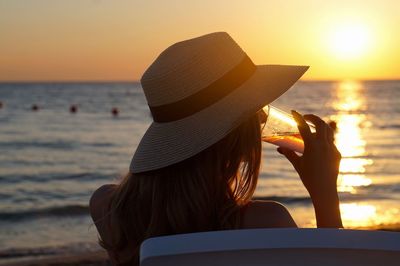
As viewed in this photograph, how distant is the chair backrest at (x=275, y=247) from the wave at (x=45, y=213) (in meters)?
9.58

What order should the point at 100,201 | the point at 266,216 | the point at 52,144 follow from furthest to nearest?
1. the point at 52,144
2. the point at 100,201
3. the point at 266,216

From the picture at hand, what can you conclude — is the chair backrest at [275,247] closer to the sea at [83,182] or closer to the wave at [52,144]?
the sea at [83,182]

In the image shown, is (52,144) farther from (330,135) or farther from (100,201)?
(330,135)

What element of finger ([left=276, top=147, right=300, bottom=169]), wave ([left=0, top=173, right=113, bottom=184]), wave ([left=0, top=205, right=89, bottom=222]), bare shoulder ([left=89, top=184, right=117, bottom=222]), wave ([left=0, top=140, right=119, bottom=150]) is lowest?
wave ([left=0, top=140, right=119, bottom=150])

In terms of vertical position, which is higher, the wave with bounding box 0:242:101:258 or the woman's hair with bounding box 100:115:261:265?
the woman's hair with bounding box 100:115:261:265

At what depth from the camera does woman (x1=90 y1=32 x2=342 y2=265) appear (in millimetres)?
2092

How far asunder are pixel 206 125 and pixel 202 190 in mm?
192

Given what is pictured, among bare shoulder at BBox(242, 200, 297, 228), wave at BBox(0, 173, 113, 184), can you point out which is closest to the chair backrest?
bare shoulder at BBox(242, 200, 297, 228)

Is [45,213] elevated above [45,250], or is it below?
below

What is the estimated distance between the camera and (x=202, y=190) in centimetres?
209

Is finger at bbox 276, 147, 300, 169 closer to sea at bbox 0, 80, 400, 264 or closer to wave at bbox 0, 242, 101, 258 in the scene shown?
sea at bbox 0, 80, 400, 264

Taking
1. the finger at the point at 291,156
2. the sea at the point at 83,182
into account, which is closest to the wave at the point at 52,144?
the sea at the point at 83,182

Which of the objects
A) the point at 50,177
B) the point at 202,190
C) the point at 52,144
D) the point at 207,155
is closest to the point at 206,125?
the point at 207,155

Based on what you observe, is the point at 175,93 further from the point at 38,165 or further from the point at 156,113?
the point at 38,165
